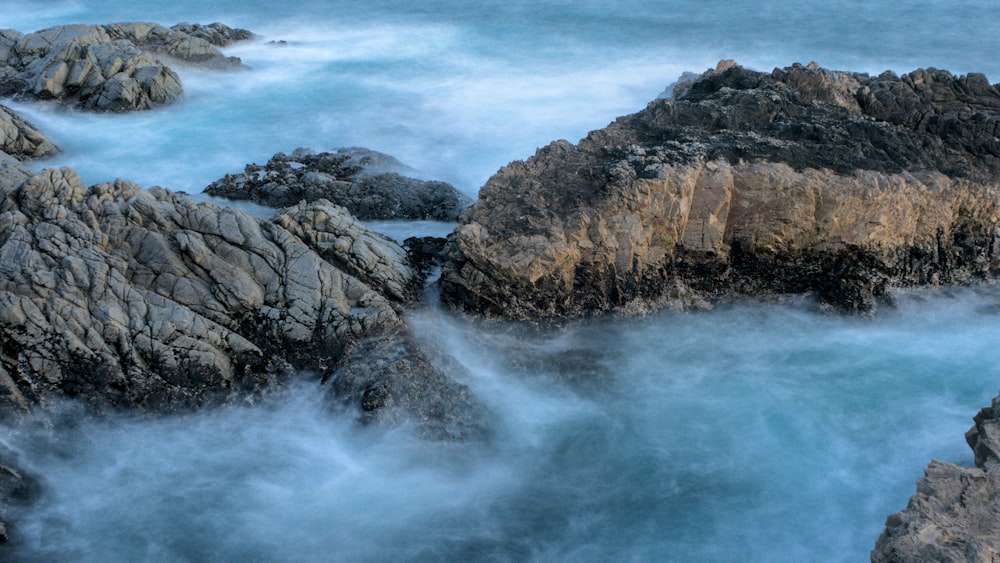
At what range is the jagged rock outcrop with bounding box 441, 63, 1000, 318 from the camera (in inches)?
541

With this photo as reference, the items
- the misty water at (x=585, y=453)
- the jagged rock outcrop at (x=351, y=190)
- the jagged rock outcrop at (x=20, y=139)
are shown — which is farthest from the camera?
the jagged rock outcrop at (x=20, y=139)

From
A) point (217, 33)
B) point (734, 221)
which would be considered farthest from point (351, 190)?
point (217, 33)

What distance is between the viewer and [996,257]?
1482 centimetres

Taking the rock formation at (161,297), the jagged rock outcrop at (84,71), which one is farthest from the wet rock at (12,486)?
the jagged rock outcrop at (84,71)

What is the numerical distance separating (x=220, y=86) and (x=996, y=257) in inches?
866

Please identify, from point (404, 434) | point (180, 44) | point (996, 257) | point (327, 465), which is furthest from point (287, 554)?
point (180, 44)

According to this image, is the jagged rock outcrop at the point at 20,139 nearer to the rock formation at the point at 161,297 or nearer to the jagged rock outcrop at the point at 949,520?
the rock formation at the point at 161,297

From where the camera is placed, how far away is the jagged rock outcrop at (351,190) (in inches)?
688

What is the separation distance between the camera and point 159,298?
12062 millimetres

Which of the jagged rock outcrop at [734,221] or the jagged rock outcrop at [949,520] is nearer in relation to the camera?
the jagged rock outcrop at [949,520]

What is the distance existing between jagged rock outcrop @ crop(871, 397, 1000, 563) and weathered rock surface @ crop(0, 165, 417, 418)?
7.66m

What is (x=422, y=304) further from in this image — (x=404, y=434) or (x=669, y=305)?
(x=669, y=305)

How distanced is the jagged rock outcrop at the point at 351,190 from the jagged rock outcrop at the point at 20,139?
491 cm

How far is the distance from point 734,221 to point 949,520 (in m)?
7.35
